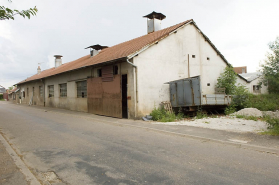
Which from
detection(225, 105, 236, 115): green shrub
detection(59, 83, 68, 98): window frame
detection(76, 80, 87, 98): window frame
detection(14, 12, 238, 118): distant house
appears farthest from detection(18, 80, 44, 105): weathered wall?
detection(225, 105, 236, 115): green shrub

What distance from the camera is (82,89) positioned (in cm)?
1669

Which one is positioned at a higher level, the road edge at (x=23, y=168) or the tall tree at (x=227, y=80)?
the tall tree at (x=227, y=80)

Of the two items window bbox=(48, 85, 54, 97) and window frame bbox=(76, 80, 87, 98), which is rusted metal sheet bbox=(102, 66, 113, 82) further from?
window bbox=(48, 85, 54, 97)

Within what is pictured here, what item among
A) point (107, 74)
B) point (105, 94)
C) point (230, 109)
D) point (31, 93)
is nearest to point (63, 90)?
point (105, 94)

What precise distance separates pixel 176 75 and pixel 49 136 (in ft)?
29.5

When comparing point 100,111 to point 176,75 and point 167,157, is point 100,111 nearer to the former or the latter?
point 176,75

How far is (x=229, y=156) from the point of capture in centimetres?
480

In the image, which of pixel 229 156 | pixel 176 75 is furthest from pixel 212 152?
pixel 176 75

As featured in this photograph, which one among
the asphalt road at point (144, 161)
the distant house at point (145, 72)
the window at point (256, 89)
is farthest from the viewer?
the window at point (256, 89)

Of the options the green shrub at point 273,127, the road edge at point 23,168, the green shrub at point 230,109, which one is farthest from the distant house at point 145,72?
the road edge at point 23,168

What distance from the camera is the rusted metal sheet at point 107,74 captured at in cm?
1304

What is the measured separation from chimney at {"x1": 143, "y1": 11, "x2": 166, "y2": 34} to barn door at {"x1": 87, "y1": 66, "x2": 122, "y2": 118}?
276 inches

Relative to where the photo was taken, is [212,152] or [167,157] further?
[212,152]

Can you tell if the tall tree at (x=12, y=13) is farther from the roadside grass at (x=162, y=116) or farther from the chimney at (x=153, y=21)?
the chimney at (x=153, y=21)
